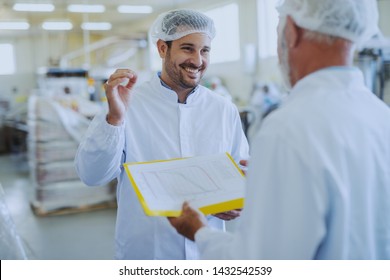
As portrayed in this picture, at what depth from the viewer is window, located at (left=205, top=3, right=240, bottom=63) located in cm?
823

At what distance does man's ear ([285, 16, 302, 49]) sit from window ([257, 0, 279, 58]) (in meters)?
6.80

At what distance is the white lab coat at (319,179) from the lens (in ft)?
2.31

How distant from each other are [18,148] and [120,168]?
6608 mm

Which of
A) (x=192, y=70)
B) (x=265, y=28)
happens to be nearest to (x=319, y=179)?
(x=192, y=70)

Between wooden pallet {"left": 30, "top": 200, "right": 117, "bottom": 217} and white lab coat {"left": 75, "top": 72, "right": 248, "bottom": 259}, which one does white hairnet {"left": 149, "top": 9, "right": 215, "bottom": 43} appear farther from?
wooden pallet {"left": 30, "top": 200, "right": 117, "bottom": 217}

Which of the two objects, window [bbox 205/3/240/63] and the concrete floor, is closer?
the concrete floor

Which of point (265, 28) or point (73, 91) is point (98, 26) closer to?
point (265, 28)

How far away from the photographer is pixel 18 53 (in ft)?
39.5

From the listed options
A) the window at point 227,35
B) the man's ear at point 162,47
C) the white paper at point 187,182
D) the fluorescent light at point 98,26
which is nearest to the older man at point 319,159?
the white paper at point 187,182

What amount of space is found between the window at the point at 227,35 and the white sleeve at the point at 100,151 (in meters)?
7.05

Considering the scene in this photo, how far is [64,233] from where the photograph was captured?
3441mm

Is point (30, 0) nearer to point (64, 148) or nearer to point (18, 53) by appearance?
point (18, 53)

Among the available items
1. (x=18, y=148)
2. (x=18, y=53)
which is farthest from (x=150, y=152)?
(x=18, y=53)

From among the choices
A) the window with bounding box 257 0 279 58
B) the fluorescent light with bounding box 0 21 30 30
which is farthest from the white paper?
the fluorescent light with bounding box 0 21 30 30
